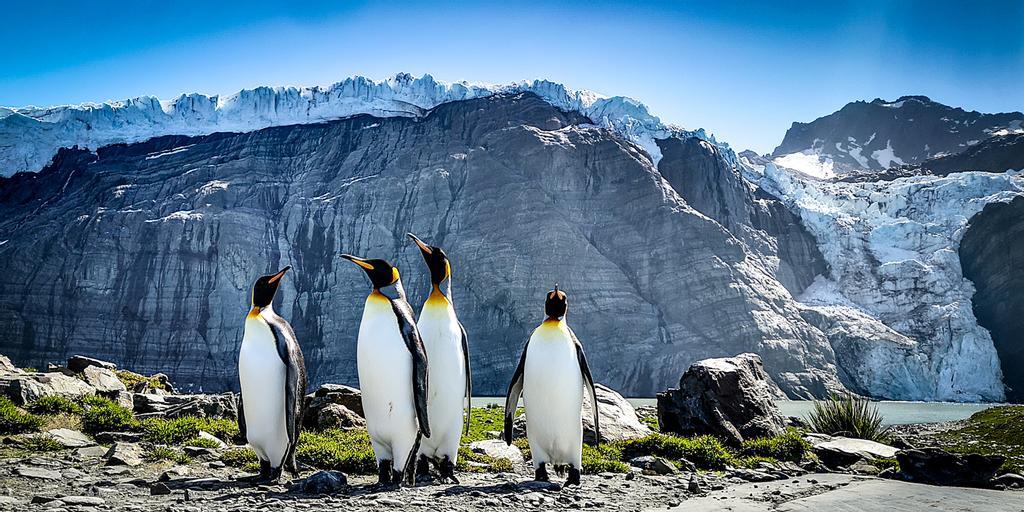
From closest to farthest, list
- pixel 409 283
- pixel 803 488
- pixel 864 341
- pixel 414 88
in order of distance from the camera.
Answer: pixel 803 488, pixel 864 341, pixel 409 283, pixel 414 88

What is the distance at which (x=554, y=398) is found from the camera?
765 centimetres

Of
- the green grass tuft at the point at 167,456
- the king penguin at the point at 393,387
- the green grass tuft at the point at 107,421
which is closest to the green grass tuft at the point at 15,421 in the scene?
the green grass tuft at the point at 107,421

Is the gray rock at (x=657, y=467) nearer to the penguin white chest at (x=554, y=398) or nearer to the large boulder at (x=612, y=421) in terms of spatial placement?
the penguin white chest at (x=554, y=398)

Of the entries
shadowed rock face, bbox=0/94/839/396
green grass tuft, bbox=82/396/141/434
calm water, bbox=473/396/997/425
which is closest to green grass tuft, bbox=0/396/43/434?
green grass tuft, bbox=82/396/141/434

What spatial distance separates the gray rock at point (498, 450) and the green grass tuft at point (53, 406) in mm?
5439

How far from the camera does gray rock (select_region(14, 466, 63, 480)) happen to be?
5.84m

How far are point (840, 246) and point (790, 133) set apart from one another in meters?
126

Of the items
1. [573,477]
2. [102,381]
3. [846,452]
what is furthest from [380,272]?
[102,381]

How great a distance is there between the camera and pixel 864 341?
206 ft

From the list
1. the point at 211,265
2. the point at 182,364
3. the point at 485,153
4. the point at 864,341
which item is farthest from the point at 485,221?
the point at 864,341

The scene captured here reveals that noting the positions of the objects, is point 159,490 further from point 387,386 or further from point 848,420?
point 848,420

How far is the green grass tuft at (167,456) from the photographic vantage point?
283 inches

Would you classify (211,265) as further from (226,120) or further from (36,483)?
(36,483)

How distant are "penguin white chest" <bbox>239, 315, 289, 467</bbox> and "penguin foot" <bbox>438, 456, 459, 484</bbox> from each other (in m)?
1.66
